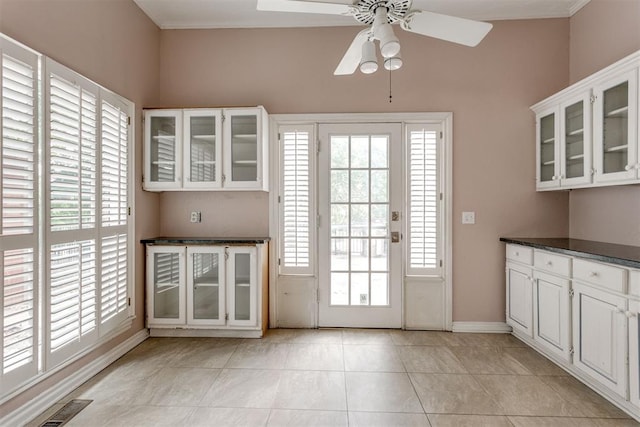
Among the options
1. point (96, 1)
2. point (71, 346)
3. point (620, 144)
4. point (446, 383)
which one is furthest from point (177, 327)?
point (620, 144)

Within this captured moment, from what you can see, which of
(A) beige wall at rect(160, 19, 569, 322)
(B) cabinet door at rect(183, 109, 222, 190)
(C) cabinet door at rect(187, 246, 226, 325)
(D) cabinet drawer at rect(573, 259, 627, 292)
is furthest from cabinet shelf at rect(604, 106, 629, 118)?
(C) cabinet door at rect(187, 246, 226, 325)

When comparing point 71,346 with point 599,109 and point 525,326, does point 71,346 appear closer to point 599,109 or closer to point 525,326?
point 525,326

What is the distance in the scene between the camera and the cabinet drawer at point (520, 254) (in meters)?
2.93

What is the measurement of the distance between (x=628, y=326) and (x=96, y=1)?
422cm

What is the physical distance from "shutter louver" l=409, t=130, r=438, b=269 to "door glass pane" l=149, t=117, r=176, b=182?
2.35m

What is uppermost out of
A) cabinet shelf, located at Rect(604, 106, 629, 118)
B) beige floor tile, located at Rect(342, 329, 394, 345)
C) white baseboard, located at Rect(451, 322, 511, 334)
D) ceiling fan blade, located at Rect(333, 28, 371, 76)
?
ceiling fan blade, located at Rect(333, 28, 371, 76)

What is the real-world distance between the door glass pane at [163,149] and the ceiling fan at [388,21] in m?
1.88

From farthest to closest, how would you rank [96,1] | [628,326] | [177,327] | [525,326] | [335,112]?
[335,112], [177,327], [525,326], [96,1], [628,326]

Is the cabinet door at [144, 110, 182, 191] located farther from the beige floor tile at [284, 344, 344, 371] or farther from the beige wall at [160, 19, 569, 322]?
the beige floor tile at [284, 344, 344, 371]

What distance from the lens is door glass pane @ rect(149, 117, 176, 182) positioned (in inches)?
128

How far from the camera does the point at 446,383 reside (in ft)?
7.89

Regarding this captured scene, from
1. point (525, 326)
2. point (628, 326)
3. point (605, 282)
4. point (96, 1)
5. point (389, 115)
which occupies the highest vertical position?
point (96, 1)

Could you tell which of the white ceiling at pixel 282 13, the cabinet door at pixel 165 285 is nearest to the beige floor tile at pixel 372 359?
the cabinet door at pixel 165 285

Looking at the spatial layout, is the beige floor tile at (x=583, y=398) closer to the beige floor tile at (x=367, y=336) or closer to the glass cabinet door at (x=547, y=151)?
the beige floor tile at (x=367, y=336)
